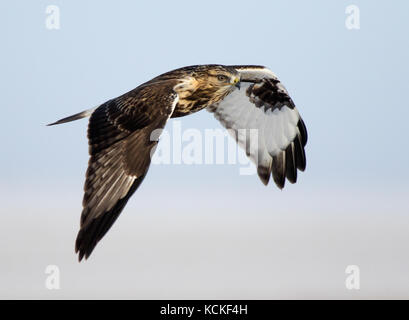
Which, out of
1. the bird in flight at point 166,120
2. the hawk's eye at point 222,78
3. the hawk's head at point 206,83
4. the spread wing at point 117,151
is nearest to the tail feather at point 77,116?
the bird in flight at point 166,120

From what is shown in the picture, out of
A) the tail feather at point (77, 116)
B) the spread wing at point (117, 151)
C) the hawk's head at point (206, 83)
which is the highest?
the hawk's head at point (206, 83)

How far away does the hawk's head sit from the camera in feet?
34.6

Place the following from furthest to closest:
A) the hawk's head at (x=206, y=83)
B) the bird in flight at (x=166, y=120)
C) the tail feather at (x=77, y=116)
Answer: the hawk's head at (x=206, y=83) < the tail feather at (x=77, y=116) < the bird in flight at (x=166, y=120)

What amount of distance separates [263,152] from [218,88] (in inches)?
76.7

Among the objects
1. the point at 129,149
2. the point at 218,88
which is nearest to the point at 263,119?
the point at 218,88

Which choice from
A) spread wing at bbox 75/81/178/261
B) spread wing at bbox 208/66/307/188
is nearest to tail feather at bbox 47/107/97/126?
spread wing at bbox 75/81/178/261

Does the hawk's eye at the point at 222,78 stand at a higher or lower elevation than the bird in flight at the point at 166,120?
higher

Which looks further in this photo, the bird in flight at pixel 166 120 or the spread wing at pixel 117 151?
the bird in flight at pixel 166 120

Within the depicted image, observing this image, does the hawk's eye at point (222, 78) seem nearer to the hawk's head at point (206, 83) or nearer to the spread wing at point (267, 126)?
the hawk's head at point (206, 83)

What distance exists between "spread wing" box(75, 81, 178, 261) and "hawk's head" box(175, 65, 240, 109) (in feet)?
1.84

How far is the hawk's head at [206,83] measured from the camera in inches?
415

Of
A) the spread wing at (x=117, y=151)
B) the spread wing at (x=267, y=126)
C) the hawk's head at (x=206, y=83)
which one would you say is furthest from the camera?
the spread wing at (x=267, y=126)

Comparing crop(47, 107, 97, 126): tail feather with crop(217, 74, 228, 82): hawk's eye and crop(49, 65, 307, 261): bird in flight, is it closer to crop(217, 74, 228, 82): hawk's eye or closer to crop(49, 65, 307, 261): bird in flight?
crop(49, 65, 307, 261): bird in flight

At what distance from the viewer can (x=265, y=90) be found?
12.2 m
